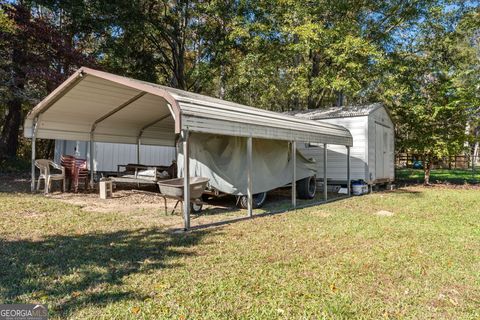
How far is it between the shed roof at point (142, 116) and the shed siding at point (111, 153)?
14.3 ft

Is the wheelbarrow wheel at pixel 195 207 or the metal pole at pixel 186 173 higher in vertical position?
the metal pole at pixel 186 173

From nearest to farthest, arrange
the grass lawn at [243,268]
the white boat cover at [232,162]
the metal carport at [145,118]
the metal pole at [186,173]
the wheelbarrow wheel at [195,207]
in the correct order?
the grass lawn at [243,268] → the metal pole at [186,173] → the metal carport at [145,118] → the white boat cover at [232,162] → the wheelbarrow wheel at [195,207]

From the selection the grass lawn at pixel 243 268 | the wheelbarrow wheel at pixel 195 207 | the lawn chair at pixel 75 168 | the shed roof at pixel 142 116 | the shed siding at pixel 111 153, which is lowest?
the grass lawn at pixel 243 268

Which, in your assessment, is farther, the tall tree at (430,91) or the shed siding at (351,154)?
the tall tree at (430,91)

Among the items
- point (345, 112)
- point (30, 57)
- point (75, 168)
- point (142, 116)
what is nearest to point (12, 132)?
point (30, 57)

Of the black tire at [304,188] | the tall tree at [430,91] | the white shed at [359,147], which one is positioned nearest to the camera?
the black tire at [304,188]

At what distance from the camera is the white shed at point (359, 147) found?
41.1ft

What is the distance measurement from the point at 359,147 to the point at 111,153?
11.4 m

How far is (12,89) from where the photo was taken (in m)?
12.7

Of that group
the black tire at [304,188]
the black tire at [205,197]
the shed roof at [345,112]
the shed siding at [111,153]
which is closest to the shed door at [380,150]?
the shed roof at [345,112]

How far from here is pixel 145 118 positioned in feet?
37.4

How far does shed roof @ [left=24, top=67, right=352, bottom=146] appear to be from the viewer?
645 cm

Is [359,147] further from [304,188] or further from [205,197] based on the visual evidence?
[205,197]

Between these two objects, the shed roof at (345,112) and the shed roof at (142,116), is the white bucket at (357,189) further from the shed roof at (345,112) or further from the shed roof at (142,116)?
the shed roof at (345,112)
